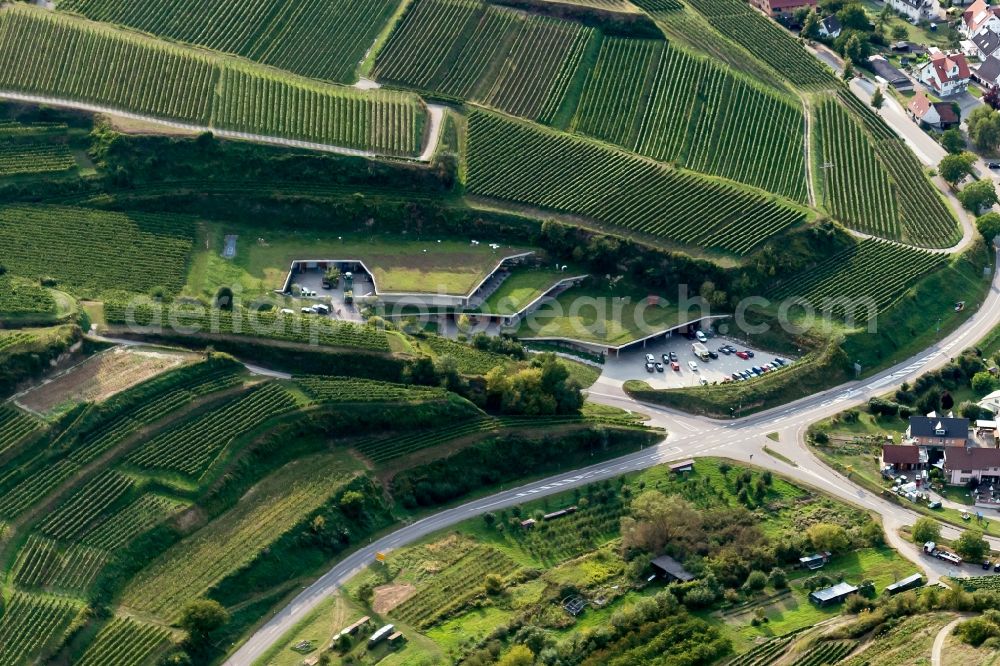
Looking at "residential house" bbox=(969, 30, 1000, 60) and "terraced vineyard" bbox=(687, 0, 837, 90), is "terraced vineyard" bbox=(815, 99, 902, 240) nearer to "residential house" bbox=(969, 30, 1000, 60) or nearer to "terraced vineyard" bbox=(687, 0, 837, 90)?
"terraced vineyard" bbox=(687, 0, 837, 90)

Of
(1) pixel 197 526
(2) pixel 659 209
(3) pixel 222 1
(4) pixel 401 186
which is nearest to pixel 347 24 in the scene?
(3) pixel 222 1

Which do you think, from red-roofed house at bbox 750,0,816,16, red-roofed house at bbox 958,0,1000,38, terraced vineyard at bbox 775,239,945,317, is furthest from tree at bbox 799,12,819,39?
terraced vineyard at bbox 775,239,945,317

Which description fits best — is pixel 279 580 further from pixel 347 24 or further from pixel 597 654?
pixel 347 24

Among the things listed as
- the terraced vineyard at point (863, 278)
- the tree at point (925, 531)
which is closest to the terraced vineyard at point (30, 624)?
the tree at point (925, 531)

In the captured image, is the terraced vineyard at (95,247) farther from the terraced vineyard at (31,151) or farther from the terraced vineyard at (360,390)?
the terraced vineyard at (360,390)

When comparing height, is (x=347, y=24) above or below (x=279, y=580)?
above
